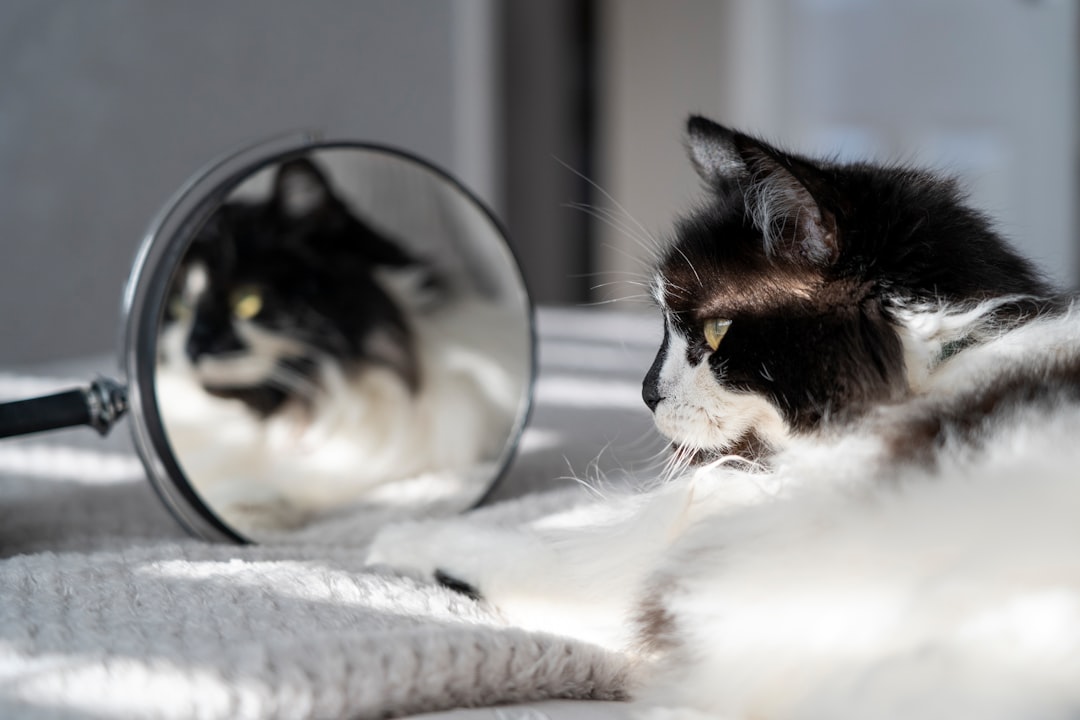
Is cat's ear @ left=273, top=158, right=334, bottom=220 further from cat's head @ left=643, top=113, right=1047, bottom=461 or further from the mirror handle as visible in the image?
cat's head @ left=643, top=113, right=1047, bottom=461

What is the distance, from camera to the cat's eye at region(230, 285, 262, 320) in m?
1.14

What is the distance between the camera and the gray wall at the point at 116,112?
243 centimetres

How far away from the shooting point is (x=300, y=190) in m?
1.08

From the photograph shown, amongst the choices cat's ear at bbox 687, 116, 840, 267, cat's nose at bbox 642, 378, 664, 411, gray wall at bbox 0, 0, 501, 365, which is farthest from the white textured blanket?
gray wall at bbox 0, 0, 501, 365

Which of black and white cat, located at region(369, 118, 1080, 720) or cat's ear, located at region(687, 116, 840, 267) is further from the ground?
cat's ear, located at region(687, 116, 840, 267)

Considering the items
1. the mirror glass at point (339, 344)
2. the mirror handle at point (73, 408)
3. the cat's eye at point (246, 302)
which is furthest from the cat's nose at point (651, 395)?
the cat's eye at point (246, 302)

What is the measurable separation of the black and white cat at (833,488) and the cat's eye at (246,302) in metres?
0.46

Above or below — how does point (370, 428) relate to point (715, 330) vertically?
below

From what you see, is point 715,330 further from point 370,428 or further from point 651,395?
point 370,428

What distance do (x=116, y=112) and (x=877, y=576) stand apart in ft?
8.45

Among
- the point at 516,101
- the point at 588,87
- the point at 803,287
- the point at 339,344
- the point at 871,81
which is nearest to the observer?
the point at 803,287

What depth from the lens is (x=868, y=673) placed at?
47cm

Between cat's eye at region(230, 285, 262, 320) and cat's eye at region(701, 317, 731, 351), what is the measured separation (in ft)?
2.15

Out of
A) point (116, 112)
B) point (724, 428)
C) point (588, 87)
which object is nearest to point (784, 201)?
point (724, 428)
